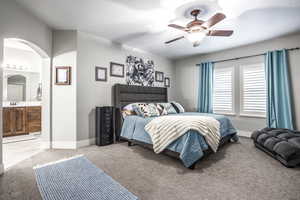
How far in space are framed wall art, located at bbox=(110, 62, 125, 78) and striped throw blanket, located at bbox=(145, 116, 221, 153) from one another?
6.52ft

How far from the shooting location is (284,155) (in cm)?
225

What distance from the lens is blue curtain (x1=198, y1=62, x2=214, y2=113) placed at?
470cm

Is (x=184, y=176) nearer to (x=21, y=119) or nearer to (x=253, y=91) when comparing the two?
(x=253, y=91)

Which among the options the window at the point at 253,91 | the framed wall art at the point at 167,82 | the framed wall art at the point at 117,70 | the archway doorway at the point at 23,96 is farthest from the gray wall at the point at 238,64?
the archway doorway at the point at 23,96

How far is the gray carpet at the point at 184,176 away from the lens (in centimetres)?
163

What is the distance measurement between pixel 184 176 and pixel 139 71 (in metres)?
3.32

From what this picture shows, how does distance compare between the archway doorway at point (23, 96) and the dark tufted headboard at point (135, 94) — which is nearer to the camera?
the archway doorway at point (23, 96)

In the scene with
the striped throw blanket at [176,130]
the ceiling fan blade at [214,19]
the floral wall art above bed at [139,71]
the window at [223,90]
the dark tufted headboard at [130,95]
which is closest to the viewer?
the ceiling fan blade at [214,19]

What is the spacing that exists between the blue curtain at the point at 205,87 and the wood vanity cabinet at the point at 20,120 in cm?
544

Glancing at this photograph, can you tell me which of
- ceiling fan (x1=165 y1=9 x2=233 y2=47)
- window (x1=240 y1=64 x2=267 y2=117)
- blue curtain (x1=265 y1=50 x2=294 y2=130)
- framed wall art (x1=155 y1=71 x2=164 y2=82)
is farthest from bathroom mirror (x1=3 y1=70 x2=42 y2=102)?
blue curtain (x1=265 y1=50 x2=294 y2=130)

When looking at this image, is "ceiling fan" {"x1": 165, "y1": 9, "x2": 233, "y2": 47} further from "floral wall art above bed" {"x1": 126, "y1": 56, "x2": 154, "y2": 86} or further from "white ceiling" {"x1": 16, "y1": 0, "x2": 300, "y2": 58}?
"floral wall art above bed" {"x1": 126, "y1": 56, "x2": 154, "y2": 86}

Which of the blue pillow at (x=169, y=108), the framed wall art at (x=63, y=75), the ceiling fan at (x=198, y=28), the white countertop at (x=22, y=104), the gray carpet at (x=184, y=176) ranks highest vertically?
the ceiling fan at (x=198, y=28)

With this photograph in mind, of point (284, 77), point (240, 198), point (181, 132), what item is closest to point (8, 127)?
point (181, 132)

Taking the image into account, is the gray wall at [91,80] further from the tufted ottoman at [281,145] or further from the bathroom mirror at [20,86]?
the tufted ottoman at [281,145]
